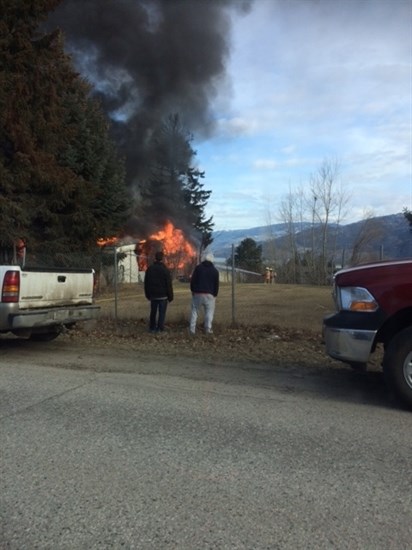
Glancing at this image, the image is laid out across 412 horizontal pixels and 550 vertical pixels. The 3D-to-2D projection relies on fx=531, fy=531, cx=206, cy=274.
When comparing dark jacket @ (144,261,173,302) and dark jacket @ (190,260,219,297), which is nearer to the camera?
dark jacket @ (190,260,219,297)

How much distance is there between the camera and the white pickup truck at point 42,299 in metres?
7.13

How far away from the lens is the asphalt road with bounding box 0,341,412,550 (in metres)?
2.70

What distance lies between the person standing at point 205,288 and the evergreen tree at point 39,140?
29.8 feet

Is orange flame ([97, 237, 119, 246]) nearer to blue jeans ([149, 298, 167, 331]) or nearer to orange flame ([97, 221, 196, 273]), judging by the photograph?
orange flame ([97, 221, 196, 273])

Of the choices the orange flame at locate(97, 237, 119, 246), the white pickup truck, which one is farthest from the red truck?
the orange flame at locate(97, 237, 119, 246)

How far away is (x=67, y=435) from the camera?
4.13 metres

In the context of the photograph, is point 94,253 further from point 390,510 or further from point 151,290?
point 390,510

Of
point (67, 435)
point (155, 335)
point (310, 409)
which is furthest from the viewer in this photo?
point (155, 335)

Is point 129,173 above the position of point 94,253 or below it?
above

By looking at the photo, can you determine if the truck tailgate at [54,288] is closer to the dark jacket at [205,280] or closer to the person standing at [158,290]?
the person standing at [158,290]

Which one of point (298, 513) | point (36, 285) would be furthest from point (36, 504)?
point (36, 285)

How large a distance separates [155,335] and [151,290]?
834 mm

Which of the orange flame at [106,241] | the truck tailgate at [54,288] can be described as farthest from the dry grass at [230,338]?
the orange flame at [106,241]

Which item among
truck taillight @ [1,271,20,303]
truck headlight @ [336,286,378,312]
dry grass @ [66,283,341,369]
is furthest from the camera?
dry grass @ [66,283,341,369]
